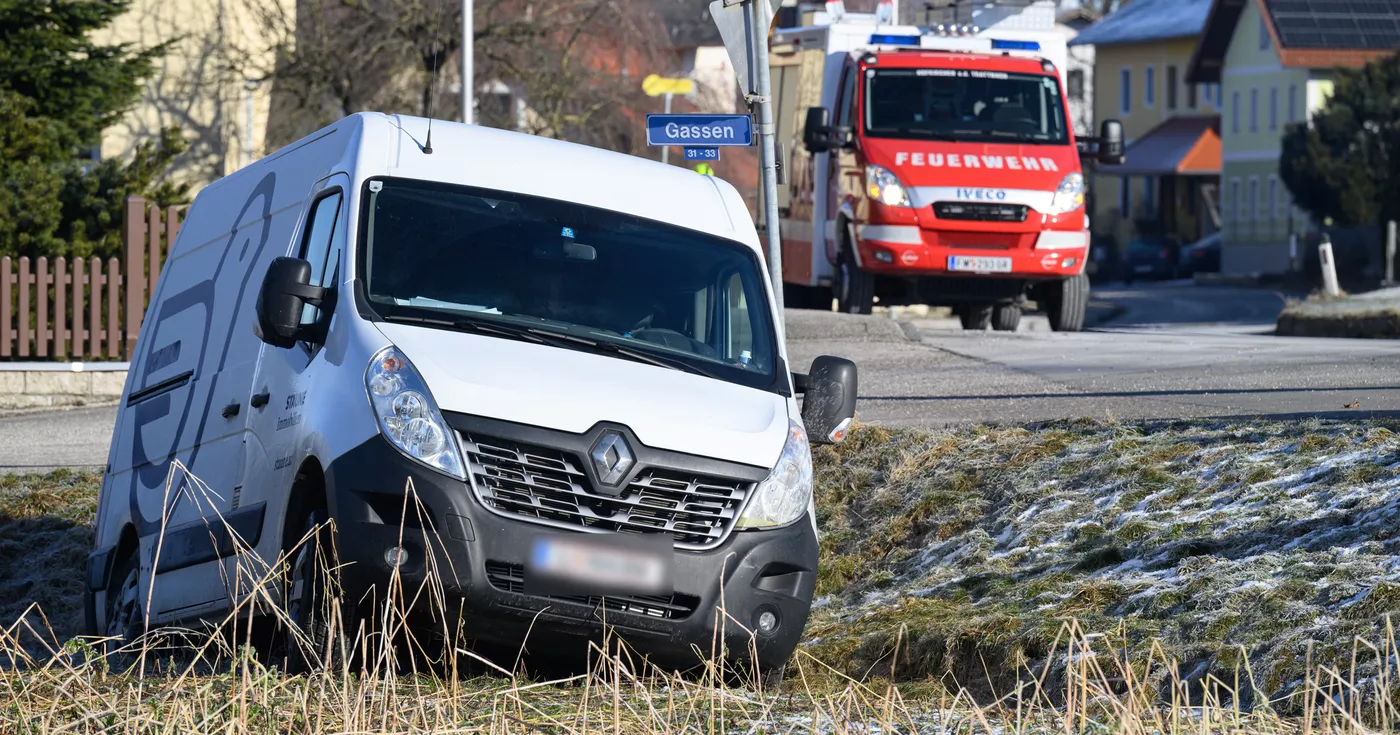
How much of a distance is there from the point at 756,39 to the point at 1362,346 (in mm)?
9231

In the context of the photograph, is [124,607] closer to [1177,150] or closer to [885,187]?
[885,187]

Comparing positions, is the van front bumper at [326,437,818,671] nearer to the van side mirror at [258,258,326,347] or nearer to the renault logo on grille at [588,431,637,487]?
the renault logo on grille at [588,431,637,487]

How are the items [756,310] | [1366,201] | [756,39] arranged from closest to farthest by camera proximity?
1. [756,310]
2. [756,39]
3. [1366,201]

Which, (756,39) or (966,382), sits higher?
(756,39)

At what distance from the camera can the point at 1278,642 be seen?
6883 millimetres

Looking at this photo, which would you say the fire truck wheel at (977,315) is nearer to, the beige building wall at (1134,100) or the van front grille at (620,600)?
A: the van front grille at (620,600)

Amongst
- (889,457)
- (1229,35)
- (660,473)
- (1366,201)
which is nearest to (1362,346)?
(889,457)

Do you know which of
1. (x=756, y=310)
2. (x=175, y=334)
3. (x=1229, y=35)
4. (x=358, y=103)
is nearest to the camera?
(x=756, y=310)

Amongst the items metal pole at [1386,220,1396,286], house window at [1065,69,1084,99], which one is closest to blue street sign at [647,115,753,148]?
metal pole at [1386,220,1396,286]

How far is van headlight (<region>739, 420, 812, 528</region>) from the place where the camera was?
661cm

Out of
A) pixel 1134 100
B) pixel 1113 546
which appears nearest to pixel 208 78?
pixel 1113 546

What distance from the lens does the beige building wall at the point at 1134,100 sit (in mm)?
80750

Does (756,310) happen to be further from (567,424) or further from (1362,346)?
(1362,346)

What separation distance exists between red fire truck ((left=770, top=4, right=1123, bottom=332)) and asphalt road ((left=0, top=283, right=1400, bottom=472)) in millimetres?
622
